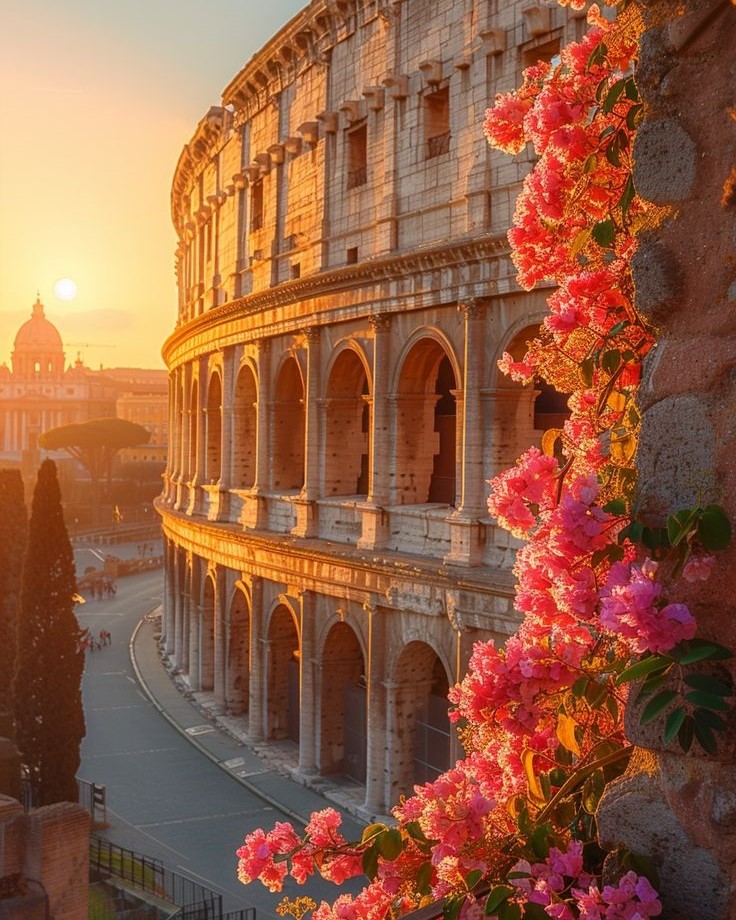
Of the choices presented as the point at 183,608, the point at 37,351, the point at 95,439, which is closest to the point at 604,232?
the point at 183,608

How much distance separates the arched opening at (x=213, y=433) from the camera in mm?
27422

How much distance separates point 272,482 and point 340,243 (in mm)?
5235

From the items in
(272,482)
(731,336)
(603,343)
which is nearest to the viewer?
(731,336)

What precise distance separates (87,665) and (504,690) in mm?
31673

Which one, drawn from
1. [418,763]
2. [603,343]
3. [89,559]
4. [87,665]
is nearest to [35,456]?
[89,559]

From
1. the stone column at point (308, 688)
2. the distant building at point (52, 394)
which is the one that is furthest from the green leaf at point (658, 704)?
the distant building at point (52, 394)

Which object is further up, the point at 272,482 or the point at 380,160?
the point at 380,160

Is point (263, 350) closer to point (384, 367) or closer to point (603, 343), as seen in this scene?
point (384, 367)

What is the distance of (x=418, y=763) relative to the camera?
733 inches

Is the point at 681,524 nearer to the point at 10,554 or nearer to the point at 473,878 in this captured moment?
the point at 473,878

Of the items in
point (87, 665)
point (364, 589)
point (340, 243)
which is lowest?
point (87, 665)

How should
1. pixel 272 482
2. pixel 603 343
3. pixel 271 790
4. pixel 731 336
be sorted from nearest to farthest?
pixel 731 336 → pixel 603 343 → pixel 271 790 → pixel 272 482

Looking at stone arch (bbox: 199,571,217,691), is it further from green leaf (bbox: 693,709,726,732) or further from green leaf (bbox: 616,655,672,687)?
green leaf (bbox: 693,709,726,732)

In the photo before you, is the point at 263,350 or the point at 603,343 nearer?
the point at 603,343
